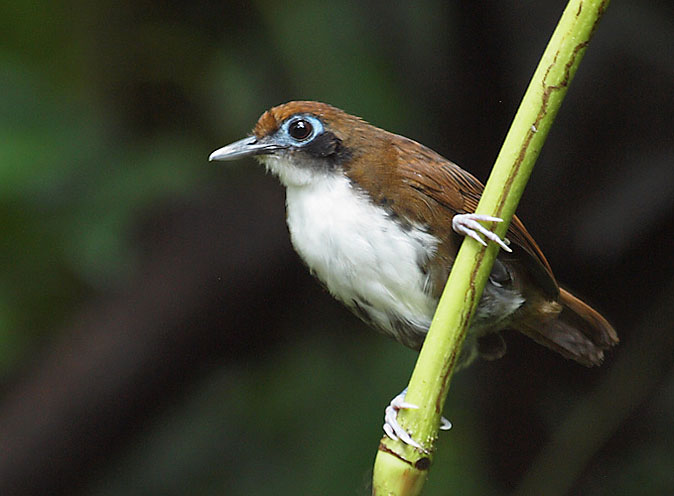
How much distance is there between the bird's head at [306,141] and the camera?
4.64ft

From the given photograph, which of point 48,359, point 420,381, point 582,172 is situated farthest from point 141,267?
point 420,381

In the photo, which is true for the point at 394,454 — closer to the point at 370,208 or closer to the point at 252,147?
the point at 370,208

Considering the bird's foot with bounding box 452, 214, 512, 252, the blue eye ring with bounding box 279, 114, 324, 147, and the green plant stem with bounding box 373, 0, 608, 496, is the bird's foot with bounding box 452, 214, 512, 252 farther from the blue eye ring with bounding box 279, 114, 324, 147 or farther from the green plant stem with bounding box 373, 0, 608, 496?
the blue eye ring with bounding box 279, 114, 324, 147

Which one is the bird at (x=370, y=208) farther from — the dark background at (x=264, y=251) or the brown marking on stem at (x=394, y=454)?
the dark background at (x=264, y=251)

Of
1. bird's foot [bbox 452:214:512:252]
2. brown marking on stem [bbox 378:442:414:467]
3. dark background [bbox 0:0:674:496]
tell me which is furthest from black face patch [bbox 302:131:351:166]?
dark background [bbox 0:0:674:496]

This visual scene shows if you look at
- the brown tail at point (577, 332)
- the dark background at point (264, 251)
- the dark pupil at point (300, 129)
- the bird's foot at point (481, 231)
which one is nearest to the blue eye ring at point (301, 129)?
the dark pupil at point (300, 129)

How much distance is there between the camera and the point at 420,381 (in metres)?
0.98

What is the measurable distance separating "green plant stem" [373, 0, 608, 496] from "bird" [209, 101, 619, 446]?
0.41 meters

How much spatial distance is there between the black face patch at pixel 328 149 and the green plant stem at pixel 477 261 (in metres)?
0.49

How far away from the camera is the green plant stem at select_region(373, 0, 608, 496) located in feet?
2.98

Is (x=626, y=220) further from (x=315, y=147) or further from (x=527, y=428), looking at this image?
(x=315, y=147)

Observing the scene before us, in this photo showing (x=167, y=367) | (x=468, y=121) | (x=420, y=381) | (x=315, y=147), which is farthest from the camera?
(x=167, y=367)

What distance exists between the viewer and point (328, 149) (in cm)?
146

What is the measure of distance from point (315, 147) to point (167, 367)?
1862mm
